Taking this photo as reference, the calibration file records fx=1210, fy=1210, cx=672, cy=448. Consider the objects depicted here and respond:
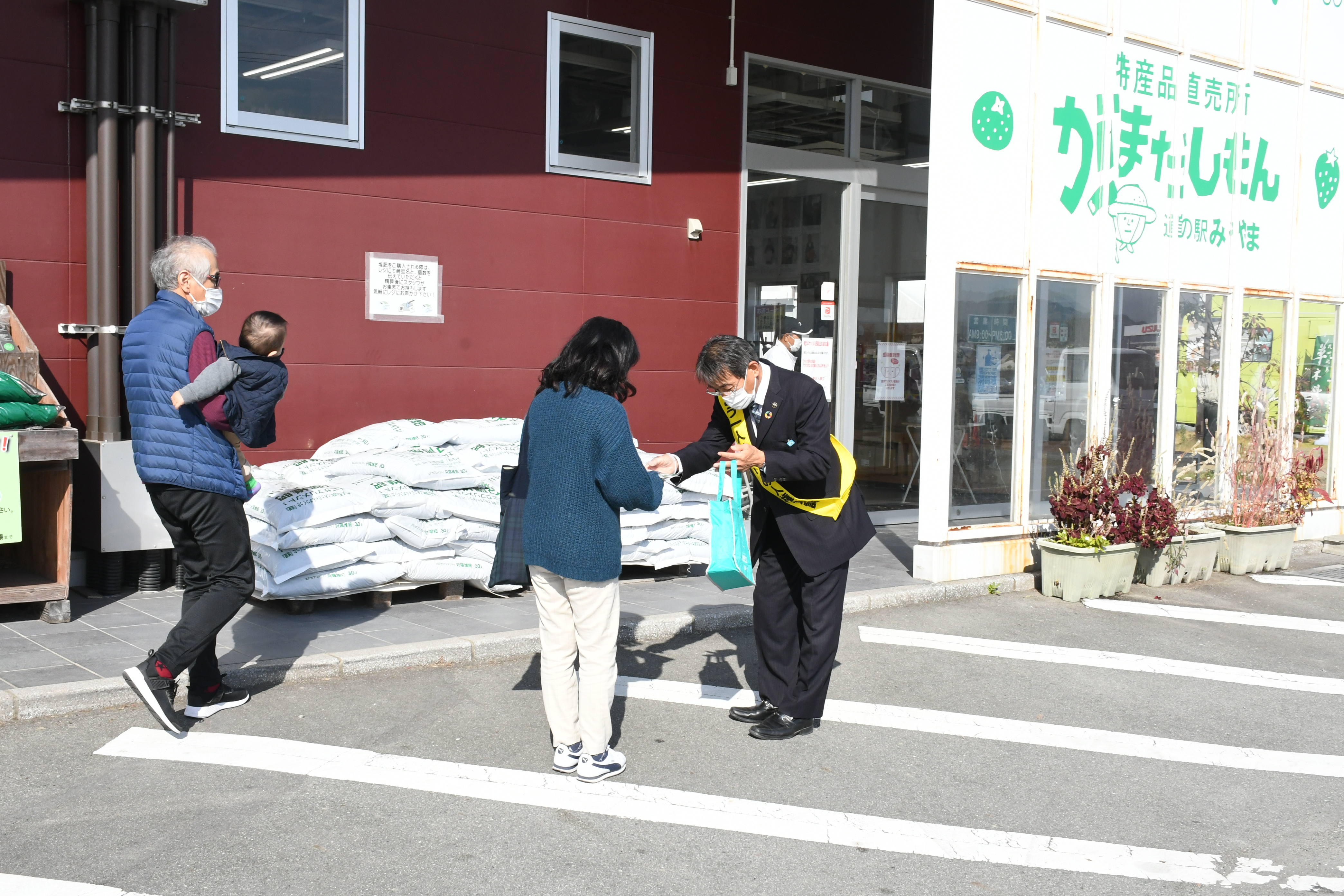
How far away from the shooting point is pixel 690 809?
176 inches

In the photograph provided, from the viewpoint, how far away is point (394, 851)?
13.1 feet

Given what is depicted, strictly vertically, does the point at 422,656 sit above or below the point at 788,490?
below

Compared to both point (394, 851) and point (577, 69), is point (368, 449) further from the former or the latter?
point (394, 851)

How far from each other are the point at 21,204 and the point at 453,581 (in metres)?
3.50

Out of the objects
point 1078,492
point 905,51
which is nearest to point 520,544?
point 1078,492

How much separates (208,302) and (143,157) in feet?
9.00

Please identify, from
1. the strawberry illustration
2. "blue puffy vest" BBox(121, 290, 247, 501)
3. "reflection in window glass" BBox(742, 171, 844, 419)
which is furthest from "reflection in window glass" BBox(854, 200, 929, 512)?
"blue puffy vest" BBox(121, 290, 247, 501)

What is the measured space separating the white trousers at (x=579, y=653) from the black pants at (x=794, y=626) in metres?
0.97

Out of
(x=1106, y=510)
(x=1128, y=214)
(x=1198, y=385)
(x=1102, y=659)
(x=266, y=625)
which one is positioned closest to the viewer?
(x=266, y=625)

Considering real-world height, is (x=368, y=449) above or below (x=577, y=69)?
below

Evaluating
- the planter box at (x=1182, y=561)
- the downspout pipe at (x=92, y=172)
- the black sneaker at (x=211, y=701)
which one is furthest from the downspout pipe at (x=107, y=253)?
the planter box at (x=1182, y=561)

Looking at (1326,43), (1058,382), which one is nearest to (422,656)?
(1058,382)

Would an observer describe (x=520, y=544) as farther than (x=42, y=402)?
No

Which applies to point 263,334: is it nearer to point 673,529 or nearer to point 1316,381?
point 673,529
